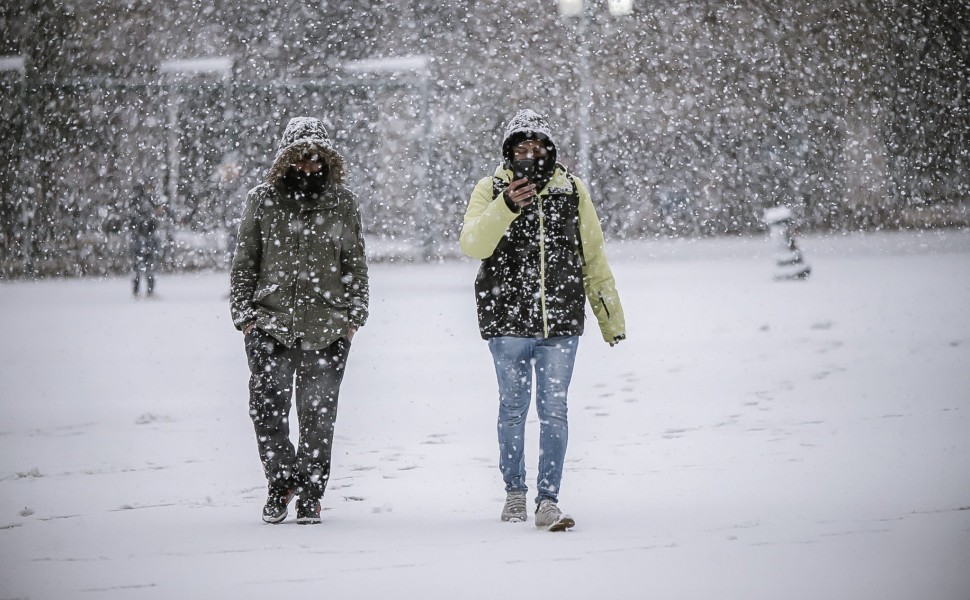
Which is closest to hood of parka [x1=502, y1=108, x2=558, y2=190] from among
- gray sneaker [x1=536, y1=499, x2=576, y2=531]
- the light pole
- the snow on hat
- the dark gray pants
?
the snow on hat

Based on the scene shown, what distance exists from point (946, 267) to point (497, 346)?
41.5 ft

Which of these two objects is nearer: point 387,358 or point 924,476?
point 924,476

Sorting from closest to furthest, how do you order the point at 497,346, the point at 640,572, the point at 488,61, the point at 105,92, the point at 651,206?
1. the point at 640,572
2. the point at 497,346
3. the point at 105,92
4. the point at 488,61
5. the point at 651,206

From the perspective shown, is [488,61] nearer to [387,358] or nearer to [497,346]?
[387,358]

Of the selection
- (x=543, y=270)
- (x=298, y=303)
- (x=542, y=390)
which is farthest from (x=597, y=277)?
(x=298, y=303)

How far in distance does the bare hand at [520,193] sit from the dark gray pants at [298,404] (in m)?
0.91

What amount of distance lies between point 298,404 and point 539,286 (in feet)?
3.51

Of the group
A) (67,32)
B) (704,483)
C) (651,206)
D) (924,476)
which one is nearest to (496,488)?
(704,483)

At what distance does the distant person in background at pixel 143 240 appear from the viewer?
14.8m

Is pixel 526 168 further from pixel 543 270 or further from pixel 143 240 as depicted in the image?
pixel 143 240

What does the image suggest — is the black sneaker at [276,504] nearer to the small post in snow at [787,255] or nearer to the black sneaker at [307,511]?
the black sneaker at [307,511]

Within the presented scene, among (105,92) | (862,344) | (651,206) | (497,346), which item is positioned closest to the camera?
(497,346)

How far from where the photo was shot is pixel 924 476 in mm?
5129

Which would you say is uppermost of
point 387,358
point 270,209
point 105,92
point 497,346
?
point 105,92
